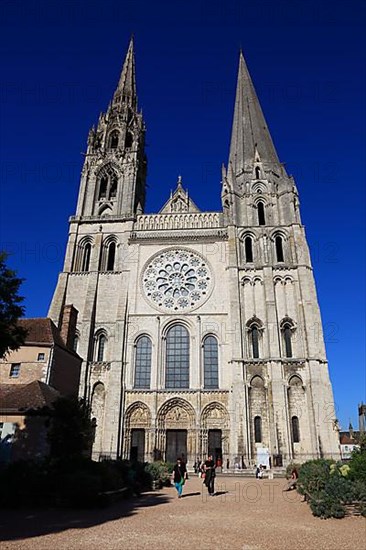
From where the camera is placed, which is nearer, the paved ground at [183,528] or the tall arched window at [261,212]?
the paved ground at [183,528]

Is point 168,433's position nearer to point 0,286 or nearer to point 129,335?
point 129,335

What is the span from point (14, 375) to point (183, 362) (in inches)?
518

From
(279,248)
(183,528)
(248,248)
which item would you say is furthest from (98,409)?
(183,528)

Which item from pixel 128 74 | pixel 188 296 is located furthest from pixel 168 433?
pixel 128 74

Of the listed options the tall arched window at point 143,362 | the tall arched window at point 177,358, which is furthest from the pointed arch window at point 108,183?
the tall arched window at point 177,358

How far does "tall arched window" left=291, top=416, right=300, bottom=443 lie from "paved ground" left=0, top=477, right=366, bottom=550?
1504 cm

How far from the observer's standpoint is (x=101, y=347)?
101 feet

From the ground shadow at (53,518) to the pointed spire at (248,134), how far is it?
110 feet

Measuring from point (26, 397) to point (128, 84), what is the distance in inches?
1674

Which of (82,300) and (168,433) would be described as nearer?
(168,433)

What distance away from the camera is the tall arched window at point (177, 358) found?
96.5 ft

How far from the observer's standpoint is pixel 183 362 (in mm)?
30047

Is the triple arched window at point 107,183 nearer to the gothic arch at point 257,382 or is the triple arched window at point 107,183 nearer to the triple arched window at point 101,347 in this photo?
the triple arched window at point 101,347

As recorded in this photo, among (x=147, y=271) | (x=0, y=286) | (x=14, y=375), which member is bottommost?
(x=14, y=375)
